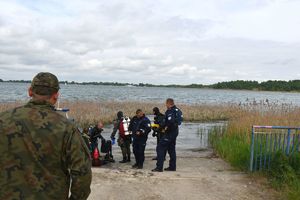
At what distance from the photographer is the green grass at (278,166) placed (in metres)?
6.66

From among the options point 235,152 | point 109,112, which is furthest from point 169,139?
point 109,112

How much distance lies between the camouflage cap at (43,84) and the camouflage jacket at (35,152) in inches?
4.0

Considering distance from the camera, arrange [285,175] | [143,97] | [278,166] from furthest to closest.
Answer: [143,97] → [278,166] → [285,175]

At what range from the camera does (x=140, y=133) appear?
9.77 m

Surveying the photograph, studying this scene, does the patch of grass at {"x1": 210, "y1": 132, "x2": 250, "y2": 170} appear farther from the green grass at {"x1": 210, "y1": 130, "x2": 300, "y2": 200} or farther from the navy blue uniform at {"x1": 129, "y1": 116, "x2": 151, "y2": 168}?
the navy blue uniform at {"x1": 129, "y1": 116, "x2": 151, "y2": 168}

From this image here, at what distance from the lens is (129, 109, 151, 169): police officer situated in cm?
980

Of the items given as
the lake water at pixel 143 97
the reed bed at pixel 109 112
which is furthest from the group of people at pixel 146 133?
the lake water at pixel 143 97

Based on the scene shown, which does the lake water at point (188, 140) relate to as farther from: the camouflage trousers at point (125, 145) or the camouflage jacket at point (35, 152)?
the camouflage jacket at point (35, 152)

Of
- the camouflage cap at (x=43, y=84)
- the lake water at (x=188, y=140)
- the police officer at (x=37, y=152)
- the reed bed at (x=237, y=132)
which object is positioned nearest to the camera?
the police officer at (x=37, y=152)

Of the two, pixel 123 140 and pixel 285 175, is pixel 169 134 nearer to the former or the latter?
pixel 123 140

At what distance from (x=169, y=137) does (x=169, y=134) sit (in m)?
0.08

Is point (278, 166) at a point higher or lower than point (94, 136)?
lower

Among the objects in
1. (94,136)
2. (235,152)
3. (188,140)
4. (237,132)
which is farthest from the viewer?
(188,140)

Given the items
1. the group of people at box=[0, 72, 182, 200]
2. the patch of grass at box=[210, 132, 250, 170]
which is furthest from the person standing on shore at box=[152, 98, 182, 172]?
the group of people at box=[0, 72, 182, 200]
